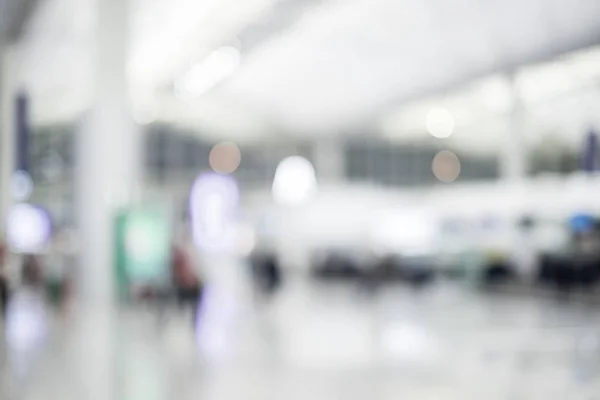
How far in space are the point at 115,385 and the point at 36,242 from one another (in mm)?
11082

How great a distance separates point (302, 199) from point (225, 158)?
15.8 feet

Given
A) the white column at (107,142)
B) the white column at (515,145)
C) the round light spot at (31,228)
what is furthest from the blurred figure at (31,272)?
the white column at (515,145)

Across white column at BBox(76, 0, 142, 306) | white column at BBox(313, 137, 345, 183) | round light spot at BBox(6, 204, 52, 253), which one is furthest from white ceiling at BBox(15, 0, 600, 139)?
round light spot at BBox(6, 204, 52, 253)

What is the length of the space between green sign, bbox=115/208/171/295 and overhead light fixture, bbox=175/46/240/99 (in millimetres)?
8858

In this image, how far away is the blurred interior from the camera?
9.02 metres

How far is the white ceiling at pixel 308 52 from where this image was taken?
9.95 m

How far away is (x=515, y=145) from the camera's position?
1667 cm

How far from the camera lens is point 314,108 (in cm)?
3031

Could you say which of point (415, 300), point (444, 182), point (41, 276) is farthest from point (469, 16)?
point (444, 182)

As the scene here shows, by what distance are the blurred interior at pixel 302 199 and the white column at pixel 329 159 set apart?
8 cm

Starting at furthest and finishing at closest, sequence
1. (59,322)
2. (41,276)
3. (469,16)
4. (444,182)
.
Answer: (444,182) < (41,276) < (59,322) < (469,16)

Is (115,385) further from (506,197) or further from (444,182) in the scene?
(444,182)

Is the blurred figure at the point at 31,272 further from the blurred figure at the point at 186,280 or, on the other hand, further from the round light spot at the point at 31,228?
the blurred figure at the point at 186,280

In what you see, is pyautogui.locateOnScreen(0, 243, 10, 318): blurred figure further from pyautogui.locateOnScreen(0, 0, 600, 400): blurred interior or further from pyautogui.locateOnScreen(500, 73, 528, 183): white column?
pyautogui.locateOnScreen(500, 73, 528, 183): white column
